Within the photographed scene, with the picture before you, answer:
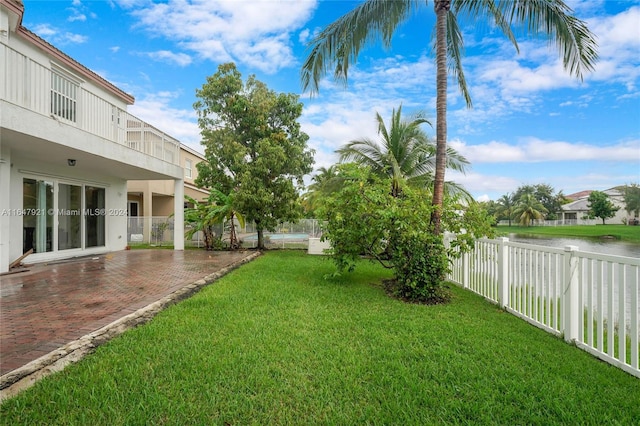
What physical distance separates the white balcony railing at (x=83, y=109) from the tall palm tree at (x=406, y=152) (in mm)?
8162

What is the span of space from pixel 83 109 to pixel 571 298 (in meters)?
12.2

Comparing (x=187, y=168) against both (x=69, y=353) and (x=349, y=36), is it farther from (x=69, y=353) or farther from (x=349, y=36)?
(x=69, y=353)

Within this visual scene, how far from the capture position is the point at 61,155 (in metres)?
8.55

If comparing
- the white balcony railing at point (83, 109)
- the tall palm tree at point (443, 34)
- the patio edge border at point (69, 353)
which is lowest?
the patio edge border at point (69, 353)

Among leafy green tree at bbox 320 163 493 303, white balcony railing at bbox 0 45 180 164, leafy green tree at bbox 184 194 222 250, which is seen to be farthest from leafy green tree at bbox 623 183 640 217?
white balcony railing at bbox 0 45 180 164

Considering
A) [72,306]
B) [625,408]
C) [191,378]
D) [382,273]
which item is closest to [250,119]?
[382,273]

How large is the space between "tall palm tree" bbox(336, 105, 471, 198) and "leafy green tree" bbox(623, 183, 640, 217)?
148 feet

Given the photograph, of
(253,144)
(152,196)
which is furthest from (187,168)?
(253,144)

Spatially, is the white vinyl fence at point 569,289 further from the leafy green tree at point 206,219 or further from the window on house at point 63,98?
the window on house at point 63,98

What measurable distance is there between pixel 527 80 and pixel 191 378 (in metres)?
12.7

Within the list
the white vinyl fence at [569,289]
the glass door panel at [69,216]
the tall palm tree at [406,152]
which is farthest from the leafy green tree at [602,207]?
the glass door panel at [69,216]

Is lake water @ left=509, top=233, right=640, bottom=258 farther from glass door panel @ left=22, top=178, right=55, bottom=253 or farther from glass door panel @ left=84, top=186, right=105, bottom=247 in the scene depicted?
glass door panel @ left=22, top=178, right=55, bottom=253

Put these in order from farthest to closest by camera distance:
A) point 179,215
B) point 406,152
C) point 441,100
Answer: point 179,215 → point 406,152 → point 441,100

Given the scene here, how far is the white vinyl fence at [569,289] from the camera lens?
3213 millimetres
